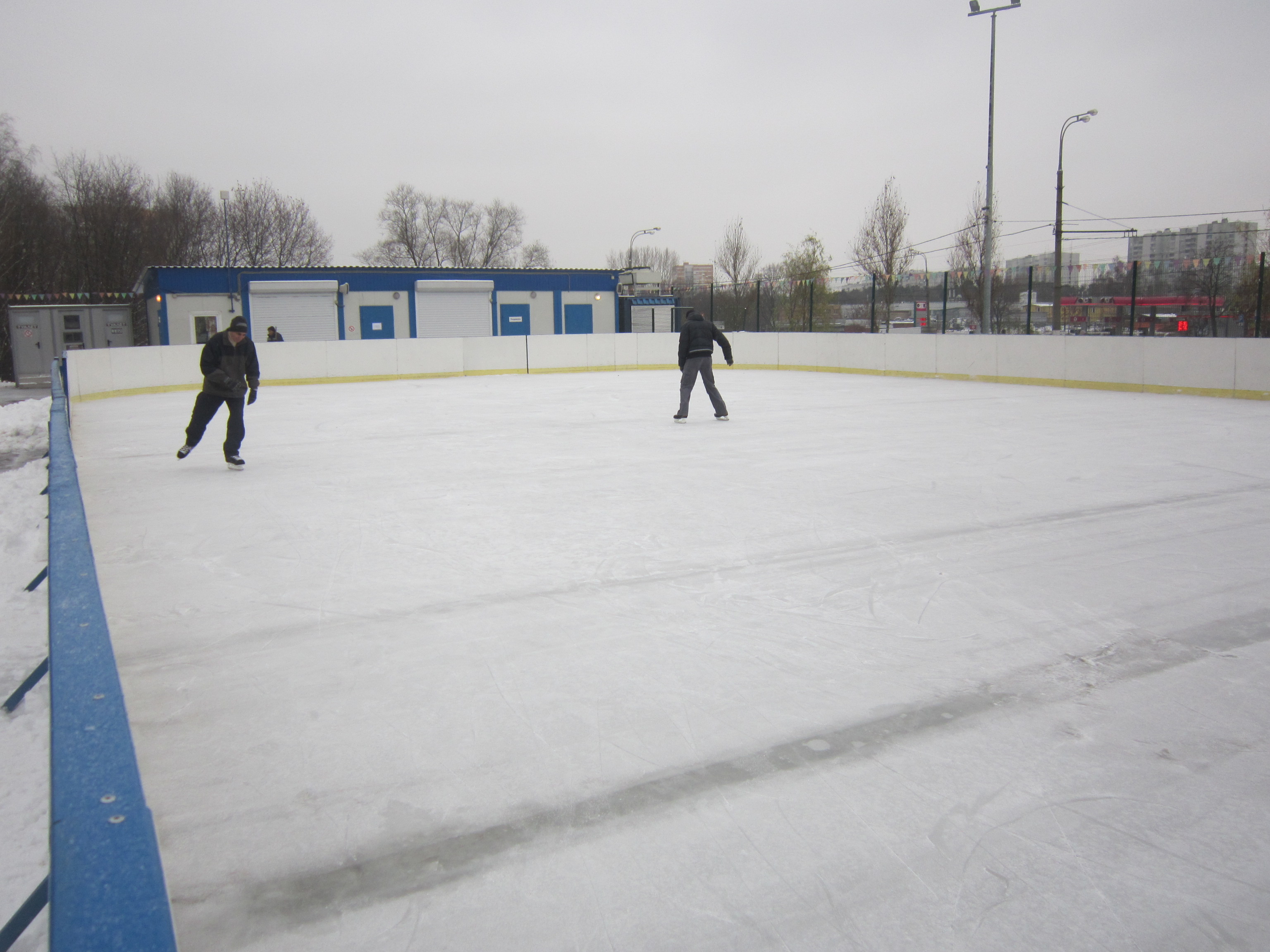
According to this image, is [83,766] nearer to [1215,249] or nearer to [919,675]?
[919,675]

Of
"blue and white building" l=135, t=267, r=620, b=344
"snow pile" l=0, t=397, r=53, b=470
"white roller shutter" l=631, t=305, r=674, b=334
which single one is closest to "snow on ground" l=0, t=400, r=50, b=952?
"snow pile" l=0, t=397, r=53, b=470

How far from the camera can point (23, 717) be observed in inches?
150

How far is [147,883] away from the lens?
124cm

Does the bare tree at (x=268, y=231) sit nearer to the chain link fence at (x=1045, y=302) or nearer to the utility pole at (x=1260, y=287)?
the chain link fence at (x=1045, y=302)

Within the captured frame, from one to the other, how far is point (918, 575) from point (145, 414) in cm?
1477

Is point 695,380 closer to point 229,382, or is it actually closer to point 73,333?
point 229,382

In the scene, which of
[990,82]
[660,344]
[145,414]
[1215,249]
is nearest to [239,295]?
[660,344]

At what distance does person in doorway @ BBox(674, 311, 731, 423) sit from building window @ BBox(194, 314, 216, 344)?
28917 mm

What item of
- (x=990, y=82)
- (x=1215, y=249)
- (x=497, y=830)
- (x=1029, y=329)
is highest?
(x=990, y=82)

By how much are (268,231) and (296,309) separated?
26.2 meters

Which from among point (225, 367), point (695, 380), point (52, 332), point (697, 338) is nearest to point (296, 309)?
point (52, 332)

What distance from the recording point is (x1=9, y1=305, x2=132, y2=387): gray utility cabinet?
1182 inches

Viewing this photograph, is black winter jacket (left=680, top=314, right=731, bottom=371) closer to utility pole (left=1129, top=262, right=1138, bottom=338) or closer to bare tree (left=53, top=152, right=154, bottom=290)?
utility pole (left=1129, top=262, right=1138, bottom=338)

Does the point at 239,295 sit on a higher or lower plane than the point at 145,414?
higher
